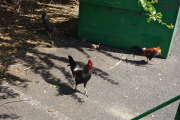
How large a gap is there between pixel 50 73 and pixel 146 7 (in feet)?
11.0

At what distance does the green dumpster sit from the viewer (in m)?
6.58

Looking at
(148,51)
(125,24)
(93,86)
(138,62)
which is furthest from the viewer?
(125,24)

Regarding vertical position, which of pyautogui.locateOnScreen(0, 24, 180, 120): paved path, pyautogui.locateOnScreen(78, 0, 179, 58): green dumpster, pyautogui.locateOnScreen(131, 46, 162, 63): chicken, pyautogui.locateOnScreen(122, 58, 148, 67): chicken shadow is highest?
pyautogui.locateOnScreen(78, 0, 179, 58): green dumpster

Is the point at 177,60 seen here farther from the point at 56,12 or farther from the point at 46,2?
the point at 46,2

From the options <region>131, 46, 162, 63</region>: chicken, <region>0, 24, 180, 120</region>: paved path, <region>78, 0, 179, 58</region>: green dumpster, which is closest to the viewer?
<region>0, 24, 180, 120</region>: paved path

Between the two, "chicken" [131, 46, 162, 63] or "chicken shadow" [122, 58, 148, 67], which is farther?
"chicken shadow" [122, 58, 148, 67]

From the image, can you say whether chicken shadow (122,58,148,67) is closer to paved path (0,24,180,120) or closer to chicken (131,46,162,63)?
paved path (0,24,180,120)

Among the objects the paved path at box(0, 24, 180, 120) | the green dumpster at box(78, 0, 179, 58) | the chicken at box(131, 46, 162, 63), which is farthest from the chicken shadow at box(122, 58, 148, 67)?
the green dumpster at box(78, 0, 179, 58)

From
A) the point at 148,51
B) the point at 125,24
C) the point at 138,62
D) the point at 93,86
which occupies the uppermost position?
the point at 125,24

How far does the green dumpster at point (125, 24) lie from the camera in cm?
658

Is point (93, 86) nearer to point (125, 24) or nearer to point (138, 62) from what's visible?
point (138, 62)

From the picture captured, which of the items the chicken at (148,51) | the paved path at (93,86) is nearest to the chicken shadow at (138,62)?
the paved path at (93,86)

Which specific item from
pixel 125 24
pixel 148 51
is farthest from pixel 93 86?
pixel 125 24

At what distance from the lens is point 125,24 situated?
7180mm
